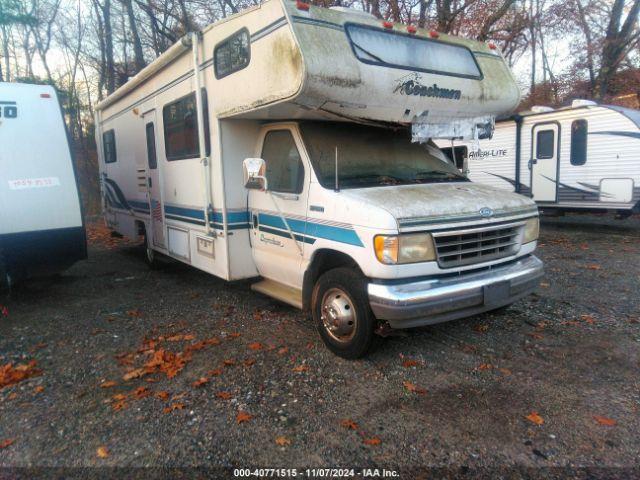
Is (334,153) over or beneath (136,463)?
over

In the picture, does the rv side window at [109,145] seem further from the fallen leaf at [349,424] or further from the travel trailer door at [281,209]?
the fallen leaf at [349,424]

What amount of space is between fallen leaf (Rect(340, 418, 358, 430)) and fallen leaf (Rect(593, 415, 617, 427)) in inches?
64.1

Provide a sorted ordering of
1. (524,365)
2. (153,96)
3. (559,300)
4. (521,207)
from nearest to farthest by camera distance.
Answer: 1. (524,365)
2. (521,207)
3. (559,300)
4. (153,96)

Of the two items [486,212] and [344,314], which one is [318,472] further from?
[486,212]

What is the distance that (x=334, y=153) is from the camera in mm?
4582

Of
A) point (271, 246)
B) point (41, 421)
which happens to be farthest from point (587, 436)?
point (41, 421)

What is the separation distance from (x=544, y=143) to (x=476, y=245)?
345 inches

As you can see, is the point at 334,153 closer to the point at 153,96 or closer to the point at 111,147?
the point at 153,96

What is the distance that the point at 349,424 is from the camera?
10.8 feet

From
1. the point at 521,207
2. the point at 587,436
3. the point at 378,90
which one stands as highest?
the point at 378,90

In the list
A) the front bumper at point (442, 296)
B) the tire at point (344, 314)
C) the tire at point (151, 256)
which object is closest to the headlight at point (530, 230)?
the front bumper at point (442, 296)

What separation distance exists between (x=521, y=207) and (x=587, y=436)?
205cm

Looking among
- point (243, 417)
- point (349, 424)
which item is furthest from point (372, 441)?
point (243, 417)

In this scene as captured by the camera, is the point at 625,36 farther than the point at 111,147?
Yes
